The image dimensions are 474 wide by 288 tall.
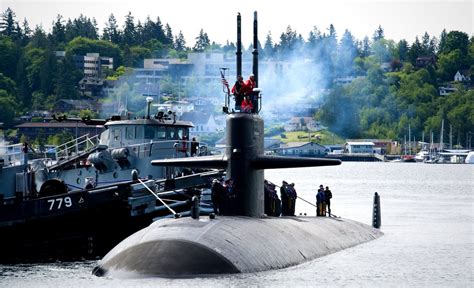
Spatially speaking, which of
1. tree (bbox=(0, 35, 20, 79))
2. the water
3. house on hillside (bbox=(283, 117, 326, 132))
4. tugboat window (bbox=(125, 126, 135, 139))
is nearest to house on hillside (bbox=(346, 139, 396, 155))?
house on hillside (bbox=(283, 117, 326, 132))

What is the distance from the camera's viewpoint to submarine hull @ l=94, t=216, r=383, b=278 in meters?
25.2

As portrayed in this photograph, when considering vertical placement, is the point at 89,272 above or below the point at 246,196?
below

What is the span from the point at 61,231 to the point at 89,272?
13.3 feet

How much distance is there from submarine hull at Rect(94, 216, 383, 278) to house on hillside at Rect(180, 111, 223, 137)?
326 feet

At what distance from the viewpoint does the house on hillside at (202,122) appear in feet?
427

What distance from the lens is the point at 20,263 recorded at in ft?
106

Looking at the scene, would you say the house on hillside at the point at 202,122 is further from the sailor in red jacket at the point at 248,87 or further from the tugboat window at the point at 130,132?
the sailor in red jacket at the point at 248,87

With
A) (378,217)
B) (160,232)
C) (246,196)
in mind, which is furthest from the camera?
(378,217)

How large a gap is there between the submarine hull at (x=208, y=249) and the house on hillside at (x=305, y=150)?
11419cm

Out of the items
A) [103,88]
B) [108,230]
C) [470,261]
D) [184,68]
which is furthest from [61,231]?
[184,68]

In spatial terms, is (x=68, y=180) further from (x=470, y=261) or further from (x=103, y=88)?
(x=103, y=88)

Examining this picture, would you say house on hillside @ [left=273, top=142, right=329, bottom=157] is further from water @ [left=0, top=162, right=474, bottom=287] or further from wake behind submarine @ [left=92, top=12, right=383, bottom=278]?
wake behind submarine @ [left=92, top=12, right=383, bottom=278]

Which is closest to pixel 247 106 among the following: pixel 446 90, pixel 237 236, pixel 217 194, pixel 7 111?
pixel 217 194

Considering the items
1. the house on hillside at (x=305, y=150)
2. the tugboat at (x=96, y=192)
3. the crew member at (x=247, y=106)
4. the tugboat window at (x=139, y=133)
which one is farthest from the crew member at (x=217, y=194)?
the house on hillside at (x=305, y=150)
